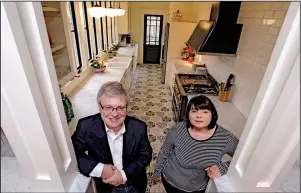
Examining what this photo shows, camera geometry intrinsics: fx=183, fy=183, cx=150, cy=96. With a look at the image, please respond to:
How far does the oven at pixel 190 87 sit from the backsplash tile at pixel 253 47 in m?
0.48

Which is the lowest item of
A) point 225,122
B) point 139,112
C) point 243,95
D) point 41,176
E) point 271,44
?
point 139,112

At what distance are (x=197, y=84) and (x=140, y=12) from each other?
5287 millimetres

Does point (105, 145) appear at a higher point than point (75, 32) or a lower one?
lower

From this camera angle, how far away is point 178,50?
Answer: 5.00 meters

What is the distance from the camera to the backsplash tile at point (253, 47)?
1.72m

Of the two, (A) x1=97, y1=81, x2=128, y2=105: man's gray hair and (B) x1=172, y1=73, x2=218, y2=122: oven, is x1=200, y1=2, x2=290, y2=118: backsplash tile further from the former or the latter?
(A) x1=97, y1=81, x2=128, y2=105: man's gray hair

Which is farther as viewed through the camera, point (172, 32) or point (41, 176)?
point (172, 32)

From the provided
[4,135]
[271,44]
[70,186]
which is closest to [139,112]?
[271,44]

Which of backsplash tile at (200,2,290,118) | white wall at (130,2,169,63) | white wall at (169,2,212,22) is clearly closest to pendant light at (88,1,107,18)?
backsplash tile at (200,2,290,118)

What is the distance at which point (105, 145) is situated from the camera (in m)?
1.13

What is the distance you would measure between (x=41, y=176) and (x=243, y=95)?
2.19 m

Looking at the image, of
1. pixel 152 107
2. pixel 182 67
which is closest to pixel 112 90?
pixel 152 107

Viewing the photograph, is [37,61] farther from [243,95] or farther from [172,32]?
[172,32]

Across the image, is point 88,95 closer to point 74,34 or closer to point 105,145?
point 74,34
